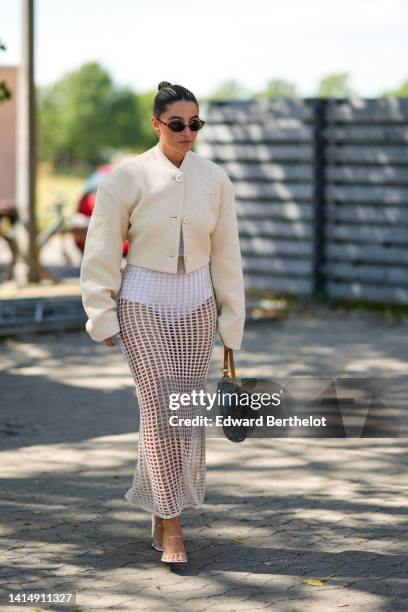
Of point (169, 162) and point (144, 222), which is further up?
point (169, 162)

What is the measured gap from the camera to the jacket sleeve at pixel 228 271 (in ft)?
18.2

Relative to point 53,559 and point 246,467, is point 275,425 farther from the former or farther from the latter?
point 53,559

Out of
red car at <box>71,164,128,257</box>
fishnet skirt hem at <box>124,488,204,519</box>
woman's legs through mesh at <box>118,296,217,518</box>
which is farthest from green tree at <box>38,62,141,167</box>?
woman's legs through mesh at <box>118,296,217,518</box>

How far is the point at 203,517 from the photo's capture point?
20.4 ft

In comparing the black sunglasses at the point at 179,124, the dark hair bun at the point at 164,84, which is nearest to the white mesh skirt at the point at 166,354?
the black sunglasses at the point at 179,124

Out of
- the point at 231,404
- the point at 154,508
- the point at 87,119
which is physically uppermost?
the point at 87,119

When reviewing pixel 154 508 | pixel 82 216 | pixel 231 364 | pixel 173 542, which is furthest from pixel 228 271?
pixel 82 216

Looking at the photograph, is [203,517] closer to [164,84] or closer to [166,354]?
[166,354]

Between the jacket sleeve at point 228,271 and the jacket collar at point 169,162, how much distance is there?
0.63 feet

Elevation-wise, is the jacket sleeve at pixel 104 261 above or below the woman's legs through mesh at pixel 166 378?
above

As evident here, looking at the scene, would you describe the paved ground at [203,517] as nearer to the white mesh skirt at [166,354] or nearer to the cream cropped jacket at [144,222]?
the white mesh skirt at [166,354]

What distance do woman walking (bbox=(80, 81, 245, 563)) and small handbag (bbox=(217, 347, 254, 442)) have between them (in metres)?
0.10

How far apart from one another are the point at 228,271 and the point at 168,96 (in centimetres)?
83

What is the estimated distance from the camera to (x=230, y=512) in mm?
6305
